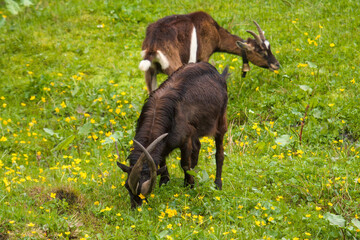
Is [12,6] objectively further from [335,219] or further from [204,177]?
[335,219]

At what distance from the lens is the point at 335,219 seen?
16.3 ft

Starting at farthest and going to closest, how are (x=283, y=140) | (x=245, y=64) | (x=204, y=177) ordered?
(x=245, y=64) → (x=283, y=140) → (x=204, y=177)

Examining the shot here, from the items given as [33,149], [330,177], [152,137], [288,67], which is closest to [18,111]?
[33,149]

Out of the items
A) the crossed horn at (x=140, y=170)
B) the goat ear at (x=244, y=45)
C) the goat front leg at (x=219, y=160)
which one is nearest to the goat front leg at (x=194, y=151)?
the goat front leg at (x=219, y=160)

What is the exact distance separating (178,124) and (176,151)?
2.47 feet

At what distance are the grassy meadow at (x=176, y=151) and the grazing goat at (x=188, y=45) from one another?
368 mm

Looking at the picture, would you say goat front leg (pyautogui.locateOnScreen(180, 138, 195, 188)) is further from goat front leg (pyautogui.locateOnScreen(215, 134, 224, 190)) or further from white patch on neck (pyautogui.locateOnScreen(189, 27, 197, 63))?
white patch on neck (pyautogui.locateOnScreen(189, 27, 197, 63))

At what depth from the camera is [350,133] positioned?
24.1 ft

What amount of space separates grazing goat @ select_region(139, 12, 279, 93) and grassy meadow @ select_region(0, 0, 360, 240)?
368 millimetres

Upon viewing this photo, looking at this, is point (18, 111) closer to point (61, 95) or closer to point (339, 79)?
point (61, 95)

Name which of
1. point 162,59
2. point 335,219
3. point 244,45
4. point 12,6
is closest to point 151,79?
point 162,59

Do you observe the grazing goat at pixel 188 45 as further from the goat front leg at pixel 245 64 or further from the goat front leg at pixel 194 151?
the goat front leg at pixel 194 151

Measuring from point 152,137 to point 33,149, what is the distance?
9.17 feet

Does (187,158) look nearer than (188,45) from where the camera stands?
Yes
